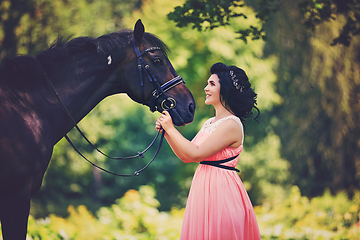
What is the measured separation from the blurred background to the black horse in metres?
4.04

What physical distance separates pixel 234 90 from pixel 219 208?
0.94 meters

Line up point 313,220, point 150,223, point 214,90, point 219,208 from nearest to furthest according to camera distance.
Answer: point 219,208
point 214,90
point 150,223
point 313,220

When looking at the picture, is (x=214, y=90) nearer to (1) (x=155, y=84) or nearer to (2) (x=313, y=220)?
(1) (x=155, y=84)

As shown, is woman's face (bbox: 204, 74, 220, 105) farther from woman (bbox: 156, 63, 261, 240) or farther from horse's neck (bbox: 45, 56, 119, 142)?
horse's neck (bbox: 45, 56, 119, 142)

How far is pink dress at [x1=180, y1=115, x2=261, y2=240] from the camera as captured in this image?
193 centimetres

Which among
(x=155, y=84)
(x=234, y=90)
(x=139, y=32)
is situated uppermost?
(x=139, y=32)

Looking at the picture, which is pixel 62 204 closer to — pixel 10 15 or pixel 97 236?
pixel 97 236

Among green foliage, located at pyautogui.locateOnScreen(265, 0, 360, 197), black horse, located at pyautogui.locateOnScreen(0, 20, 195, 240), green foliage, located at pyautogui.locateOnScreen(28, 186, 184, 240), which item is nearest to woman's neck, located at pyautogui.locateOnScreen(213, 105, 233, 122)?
black horse, located at pyautogui.locateOnScreen(0, 20, 195, 240)

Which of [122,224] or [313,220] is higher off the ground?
[122,224]

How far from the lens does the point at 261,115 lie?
813cm

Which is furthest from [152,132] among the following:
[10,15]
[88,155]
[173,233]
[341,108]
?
[341,108]

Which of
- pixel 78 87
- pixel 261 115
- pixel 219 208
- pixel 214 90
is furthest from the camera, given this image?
pixel 261 115

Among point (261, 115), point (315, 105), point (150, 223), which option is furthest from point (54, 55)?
point (315, 105)

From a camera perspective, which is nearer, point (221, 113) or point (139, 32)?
point (221, 113)
